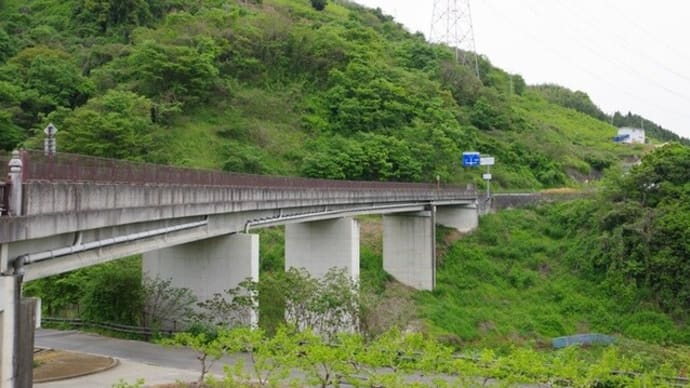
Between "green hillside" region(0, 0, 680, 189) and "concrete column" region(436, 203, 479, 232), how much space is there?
445cm

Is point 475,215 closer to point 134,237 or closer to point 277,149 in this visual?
point 277,149

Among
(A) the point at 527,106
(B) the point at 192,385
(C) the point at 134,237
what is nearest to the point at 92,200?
(C) the point at 134,237

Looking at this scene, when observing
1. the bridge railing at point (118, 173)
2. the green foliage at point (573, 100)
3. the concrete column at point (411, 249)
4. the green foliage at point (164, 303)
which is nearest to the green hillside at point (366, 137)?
the concrete column at point (411, 249)

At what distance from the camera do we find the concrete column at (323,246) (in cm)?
3094

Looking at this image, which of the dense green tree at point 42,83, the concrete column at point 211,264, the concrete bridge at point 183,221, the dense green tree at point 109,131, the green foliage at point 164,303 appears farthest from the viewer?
the dense green tree at point 42,83

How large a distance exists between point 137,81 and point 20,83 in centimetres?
829

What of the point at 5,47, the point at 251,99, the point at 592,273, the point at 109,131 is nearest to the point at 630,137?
the point at 592,273

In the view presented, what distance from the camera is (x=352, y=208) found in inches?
1278

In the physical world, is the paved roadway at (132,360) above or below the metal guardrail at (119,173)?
below

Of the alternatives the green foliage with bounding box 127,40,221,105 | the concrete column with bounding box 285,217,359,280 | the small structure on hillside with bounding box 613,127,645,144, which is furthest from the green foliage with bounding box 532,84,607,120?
the concrete column with bounding box 285,217,359,280

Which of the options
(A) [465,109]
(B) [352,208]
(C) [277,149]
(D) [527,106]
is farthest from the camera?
(D) [527,106]

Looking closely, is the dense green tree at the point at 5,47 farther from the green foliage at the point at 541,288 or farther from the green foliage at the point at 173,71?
the green foliage at the point at 541,288

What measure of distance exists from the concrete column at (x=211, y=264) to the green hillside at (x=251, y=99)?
1743cm

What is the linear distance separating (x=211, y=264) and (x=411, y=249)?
20.6 meters
